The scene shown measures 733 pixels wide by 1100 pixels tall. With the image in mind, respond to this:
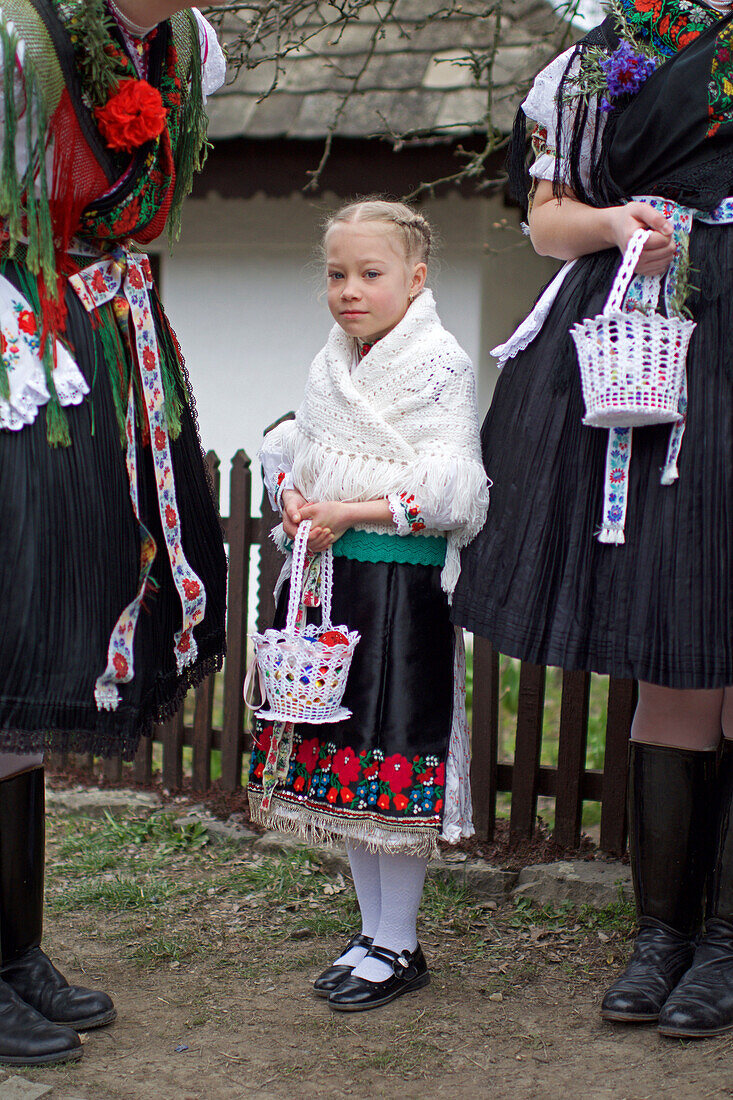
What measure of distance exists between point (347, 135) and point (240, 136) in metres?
0.57

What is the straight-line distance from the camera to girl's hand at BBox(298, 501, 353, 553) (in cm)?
216

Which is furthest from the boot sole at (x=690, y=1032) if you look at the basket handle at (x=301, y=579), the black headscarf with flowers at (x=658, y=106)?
the black headscarf with flowers at (x=658, y=106)

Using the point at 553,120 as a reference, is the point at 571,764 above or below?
below

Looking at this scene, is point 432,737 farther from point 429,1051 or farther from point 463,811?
point 429,1051

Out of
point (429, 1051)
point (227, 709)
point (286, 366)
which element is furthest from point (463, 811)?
point (286, 366)

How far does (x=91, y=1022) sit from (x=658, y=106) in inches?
80.5

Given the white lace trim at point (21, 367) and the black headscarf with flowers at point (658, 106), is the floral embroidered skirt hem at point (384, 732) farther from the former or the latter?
the black headscarf with flowers at point (658, 106)

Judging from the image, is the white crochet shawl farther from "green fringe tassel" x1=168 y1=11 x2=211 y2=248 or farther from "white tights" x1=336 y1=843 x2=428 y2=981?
"white tights" x1=336 y1=843 x2=428 y2=981

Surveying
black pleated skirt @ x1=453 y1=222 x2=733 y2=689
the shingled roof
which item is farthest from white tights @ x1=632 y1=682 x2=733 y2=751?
the shingled roof

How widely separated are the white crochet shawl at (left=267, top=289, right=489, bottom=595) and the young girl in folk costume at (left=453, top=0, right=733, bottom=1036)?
0.22 feet

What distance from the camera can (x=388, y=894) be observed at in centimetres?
226

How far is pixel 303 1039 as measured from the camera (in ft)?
6.93

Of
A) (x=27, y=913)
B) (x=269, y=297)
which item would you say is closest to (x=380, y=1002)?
(x=27, y=913)

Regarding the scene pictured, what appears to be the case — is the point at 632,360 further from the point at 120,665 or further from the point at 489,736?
the point at 489,736
